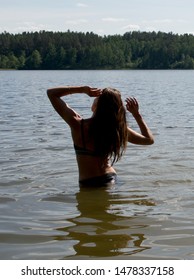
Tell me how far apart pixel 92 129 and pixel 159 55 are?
544 feet

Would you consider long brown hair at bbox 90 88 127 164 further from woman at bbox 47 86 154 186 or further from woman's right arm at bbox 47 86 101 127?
woman's right arm at bbox 47 86 101 127

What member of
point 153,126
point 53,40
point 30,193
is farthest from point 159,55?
point 30,193

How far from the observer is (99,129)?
761cm

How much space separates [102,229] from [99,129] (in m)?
1.47

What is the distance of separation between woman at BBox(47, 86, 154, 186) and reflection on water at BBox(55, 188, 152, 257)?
11.2 inches

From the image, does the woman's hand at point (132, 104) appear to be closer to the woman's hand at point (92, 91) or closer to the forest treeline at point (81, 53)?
the woman's hand at point (92, 91)

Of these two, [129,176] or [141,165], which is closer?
[129,176]

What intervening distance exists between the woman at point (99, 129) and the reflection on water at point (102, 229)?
28 centimetres

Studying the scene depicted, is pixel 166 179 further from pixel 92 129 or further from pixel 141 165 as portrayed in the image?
pixel 92 129

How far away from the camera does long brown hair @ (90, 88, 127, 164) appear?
7.39 m

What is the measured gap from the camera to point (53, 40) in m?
181

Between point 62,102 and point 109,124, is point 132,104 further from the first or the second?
point 62,102

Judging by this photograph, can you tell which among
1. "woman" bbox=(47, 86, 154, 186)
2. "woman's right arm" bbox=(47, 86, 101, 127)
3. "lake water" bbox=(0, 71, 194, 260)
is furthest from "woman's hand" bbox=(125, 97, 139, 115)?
"lake water" bbox=(0, 71, 194, 260)
